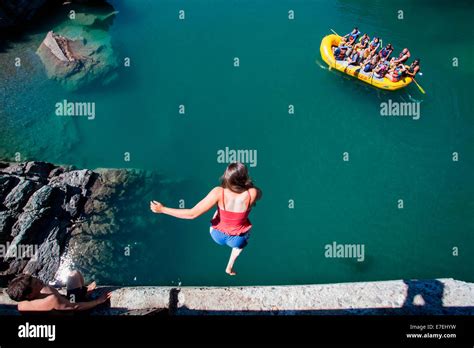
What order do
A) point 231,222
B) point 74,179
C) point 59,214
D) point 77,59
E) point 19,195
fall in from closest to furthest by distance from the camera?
point 231,222, point 19,195, point 59,214, point 74,179, point 77,59

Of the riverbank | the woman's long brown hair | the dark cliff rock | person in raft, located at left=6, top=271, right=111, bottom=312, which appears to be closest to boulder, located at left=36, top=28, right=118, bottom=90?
the dark cliff rock

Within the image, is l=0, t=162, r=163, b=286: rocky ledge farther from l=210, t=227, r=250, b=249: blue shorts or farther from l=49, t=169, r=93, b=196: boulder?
l=210, t=227, r=250, b=249: blue shorts

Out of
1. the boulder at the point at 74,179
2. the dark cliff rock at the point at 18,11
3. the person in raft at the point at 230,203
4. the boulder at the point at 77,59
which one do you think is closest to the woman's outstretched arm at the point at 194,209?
the person in raft at the point at 230,203

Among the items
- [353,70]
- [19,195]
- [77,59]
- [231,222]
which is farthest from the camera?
[77,59]

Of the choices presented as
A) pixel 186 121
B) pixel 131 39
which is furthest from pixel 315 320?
pixel 131 39

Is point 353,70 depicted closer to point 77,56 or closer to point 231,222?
point 231,222

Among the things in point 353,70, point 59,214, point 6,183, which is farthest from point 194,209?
point 353,70
